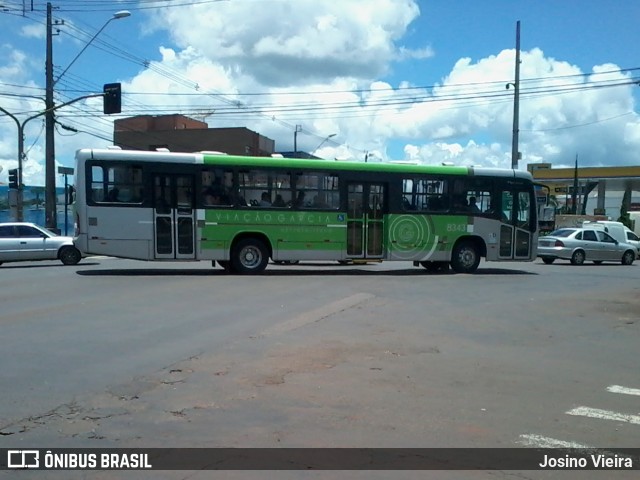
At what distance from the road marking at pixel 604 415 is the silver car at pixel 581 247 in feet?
69.7

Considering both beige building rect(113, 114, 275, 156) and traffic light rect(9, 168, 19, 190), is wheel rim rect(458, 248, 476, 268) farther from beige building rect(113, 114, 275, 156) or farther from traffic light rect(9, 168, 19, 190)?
beige building rect(113, 114, 275, 156)

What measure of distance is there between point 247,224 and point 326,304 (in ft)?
19.0

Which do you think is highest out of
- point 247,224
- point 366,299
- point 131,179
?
point 131,179

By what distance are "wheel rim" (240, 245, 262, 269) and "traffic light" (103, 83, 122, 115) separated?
9462mm

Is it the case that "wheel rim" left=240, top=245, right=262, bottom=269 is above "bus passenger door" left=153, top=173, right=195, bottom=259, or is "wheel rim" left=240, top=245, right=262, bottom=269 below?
below

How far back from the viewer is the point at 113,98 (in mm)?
23766

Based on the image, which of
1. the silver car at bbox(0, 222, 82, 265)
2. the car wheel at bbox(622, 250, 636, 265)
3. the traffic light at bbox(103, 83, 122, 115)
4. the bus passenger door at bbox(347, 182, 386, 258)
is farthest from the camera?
the car wheel at bbox(622, 250, 636, 265)

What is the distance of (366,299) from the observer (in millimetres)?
13586

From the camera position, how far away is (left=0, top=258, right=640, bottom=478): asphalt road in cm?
541

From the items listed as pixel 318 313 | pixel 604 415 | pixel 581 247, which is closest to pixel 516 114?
pixel 581 247

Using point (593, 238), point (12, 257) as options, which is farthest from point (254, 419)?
point (593, 238)

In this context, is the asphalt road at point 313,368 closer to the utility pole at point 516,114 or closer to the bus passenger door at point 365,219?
the bus passenger door at point 365,219

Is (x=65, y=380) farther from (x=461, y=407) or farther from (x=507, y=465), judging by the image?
(x=507, y=465)

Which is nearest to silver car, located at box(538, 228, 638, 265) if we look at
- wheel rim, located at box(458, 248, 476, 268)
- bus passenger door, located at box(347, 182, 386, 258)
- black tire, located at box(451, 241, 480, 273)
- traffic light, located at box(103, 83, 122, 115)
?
black tire, located at box(451, 241, 480, 273)
